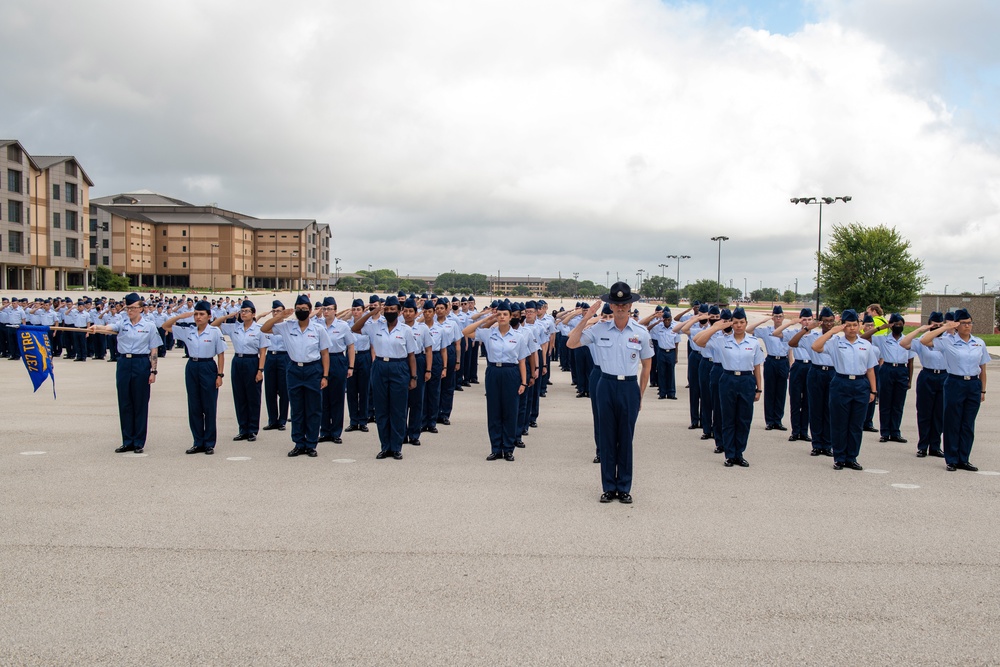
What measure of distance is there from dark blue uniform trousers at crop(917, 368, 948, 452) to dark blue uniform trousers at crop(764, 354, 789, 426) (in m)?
2.18

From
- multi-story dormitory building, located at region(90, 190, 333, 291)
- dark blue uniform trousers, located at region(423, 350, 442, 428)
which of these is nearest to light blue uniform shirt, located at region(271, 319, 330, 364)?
dark blue uniform trousers, located at region(423, 350, 442, 428)

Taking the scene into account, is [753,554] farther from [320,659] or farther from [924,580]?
[320,659]

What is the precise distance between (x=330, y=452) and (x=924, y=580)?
6.51m

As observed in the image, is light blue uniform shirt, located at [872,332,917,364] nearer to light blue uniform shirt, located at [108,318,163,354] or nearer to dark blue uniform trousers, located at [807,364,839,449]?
dark blue uniform trousers, located at [807,364,839,449]

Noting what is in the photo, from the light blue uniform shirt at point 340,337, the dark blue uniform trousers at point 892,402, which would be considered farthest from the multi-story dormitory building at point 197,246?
the dark blue uniform trousers at point 892,402

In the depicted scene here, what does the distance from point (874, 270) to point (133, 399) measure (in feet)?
143

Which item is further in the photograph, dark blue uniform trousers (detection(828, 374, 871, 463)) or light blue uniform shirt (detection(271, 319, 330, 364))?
light blue uniform shirt (detection(271, 319, 330, 364))

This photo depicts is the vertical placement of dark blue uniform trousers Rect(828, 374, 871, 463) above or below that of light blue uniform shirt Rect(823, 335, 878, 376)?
below

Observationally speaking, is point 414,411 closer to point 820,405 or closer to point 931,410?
point 820,405

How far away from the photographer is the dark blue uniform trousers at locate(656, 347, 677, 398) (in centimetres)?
1556

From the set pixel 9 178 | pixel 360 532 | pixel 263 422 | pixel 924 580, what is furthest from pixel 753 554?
pixel 9 178

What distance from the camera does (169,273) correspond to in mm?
91625

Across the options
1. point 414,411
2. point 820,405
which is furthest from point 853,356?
point 414,411

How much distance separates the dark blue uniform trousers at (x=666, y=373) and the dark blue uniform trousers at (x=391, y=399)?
770 centimetres
